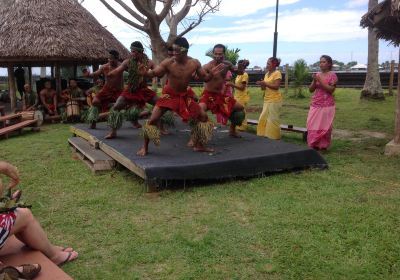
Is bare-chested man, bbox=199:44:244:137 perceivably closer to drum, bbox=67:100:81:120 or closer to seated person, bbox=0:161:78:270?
seated person, bbox=0:161:78:270

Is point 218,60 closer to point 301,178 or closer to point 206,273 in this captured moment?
point 301,178

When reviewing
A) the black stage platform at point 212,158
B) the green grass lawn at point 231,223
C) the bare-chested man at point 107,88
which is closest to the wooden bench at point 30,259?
the green grass lawn at point 231,223

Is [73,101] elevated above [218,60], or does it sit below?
below

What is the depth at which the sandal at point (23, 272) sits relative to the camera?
254cm

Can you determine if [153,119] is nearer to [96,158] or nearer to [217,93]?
[96,158]

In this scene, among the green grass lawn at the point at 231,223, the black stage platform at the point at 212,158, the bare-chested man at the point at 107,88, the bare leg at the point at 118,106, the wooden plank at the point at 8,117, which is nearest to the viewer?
the green grass lawn at the point at 231,223

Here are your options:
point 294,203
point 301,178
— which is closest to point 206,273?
point 294,203

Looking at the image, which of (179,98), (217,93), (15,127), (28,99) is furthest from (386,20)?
(28,99)

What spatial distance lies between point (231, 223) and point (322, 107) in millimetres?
3513

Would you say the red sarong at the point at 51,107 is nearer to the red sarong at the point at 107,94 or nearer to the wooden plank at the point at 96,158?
the red sarong at the point at 107,94

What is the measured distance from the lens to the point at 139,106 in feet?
22.5

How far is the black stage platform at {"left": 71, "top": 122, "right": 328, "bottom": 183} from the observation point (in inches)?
191

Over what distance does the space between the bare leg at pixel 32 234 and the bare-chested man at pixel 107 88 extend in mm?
4302

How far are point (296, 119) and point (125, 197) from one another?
7191mm
